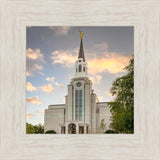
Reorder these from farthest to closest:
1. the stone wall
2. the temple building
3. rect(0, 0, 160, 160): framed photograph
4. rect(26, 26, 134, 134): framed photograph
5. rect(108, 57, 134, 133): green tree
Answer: the stone wall
the temple building
rect(26, 26, 134, 134): framed photograph
rect(108, 57, 134, 133): green tree
rect(0, 0, 160, 160): framed photograph

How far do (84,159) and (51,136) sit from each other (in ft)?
2.24

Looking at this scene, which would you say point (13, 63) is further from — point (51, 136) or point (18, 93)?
point (51, 136)

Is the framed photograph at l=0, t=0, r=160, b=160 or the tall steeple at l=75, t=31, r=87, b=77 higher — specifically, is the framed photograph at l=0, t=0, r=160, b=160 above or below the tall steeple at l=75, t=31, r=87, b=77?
below

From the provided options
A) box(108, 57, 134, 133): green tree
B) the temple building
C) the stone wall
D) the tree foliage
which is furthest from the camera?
the stone wall

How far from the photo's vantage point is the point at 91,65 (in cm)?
1488

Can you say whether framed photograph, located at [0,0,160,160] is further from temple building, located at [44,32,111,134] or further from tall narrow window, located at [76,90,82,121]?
tall narrow window, located at [76,90,82,121]

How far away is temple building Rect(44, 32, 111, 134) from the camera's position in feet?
49.6

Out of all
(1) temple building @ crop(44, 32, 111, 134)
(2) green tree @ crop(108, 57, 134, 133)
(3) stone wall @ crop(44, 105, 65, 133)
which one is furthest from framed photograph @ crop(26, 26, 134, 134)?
(3) stone wall @ crop(44, 105, 65, 133)

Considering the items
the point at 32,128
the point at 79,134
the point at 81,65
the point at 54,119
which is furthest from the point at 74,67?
the point at 79,134

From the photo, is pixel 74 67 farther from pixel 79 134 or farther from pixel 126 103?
pixel 79 134

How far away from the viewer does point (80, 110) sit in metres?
17.4

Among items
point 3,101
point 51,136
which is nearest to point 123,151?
point 51,136

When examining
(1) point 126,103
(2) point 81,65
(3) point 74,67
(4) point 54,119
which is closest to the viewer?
(1) point 126,103

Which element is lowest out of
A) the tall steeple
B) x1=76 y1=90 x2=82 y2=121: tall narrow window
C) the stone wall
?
the stone wall
